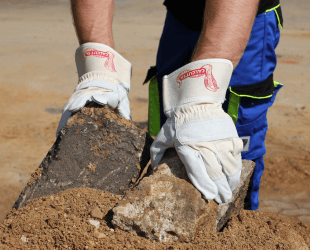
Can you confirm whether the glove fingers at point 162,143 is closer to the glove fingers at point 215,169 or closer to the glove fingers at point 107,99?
the glove fingers at point 215,169

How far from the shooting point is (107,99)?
5.78ft

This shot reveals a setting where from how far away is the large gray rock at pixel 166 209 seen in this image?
4.18ft

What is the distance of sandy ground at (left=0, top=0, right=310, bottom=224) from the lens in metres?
3.28

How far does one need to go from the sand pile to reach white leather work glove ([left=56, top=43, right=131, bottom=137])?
54 cm

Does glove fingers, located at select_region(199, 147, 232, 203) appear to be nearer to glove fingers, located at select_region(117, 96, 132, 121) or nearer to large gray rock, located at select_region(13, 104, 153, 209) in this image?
large gray rock, located at select_region(13, 104, 153, 209)

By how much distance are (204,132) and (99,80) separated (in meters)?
0.82

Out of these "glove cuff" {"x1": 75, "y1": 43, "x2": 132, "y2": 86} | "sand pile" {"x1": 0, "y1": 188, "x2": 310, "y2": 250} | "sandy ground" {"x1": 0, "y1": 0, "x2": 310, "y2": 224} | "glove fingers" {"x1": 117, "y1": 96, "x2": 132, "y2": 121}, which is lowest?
"sandy ground" {"x1": 0, "y1": 0, "x2": 310, "y2": 224}

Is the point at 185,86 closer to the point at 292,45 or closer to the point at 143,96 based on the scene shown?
the point at 143,96

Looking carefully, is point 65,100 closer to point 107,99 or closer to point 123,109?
point 123,109

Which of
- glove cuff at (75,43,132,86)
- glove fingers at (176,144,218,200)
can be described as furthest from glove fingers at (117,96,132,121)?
glove fingers at (176,144,218,200)

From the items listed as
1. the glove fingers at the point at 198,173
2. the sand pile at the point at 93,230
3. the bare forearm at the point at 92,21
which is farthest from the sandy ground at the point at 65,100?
the bare forearm at the point at 92,21

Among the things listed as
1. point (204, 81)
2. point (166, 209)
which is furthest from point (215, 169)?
point (204, 81)

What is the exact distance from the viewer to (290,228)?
160 cm

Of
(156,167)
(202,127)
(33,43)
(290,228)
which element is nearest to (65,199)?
(156,167)
